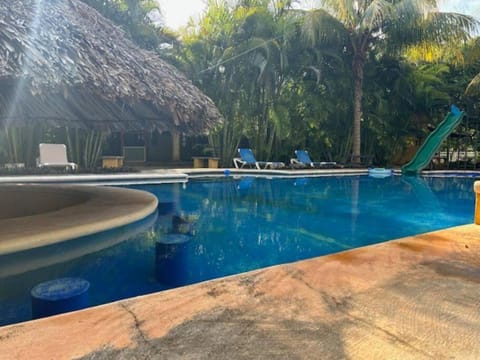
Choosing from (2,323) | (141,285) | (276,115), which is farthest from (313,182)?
(2,323)

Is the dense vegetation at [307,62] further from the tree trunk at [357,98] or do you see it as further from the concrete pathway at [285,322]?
the concrete pathway at [285,322]

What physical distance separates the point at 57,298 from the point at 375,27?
616 inches

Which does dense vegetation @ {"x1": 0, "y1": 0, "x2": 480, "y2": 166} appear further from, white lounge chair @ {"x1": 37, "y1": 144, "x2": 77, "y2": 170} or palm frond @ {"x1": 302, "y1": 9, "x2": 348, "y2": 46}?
white lounge chair @ {"x1": 37, "y1": 144, "x2": 77, "y2": 170}

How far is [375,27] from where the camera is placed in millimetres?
14391

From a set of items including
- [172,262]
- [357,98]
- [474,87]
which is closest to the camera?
[172,262]

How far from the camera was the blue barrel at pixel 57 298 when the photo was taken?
6.13 ft

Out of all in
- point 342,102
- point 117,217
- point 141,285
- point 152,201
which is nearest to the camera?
point 141,285

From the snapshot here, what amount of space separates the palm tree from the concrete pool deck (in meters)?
13.1

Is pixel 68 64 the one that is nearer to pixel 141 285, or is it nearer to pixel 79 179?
pixel 141 285

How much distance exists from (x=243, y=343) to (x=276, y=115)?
12.5m

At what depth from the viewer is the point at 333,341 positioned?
145cm

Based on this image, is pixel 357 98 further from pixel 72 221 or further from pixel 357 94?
pixel 72 221

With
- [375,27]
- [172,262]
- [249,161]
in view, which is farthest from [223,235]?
[375,27]

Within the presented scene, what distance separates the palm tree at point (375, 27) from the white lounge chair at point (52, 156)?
969 cm
